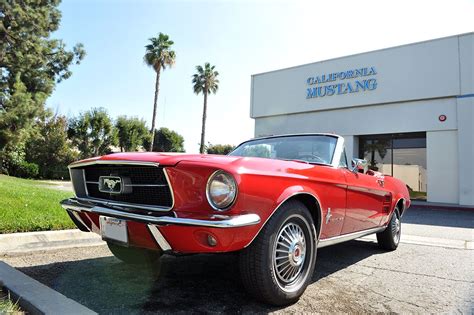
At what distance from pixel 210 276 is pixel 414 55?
16.0 m

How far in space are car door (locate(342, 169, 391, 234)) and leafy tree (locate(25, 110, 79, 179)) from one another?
85.5 feet

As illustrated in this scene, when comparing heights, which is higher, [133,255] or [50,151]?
[50,151]

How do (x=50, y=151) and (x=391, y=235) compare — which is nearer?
(x=391, y=235)

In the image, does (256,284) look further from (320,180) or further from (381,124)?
(381,124)

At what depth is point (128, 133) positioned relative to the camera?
34312mm

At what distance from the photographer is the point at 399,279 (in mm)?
3834

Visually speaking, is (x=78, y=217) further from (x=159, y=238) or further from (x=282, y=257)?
(x=282, y=257)

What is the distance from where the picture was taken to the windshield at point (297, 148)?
12.9 feet

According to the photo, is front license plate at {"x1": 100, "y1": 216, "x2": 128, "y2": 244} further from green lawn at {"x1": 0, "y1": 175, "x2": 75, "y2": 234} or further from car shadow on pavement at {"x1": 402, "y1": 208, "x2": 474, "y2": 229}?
car shadow on pavement at {"x1": 402, "y1": 208, "x2": 474, "y2": 229}

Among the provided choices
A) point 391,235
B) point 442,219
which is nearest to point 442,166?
point 442,219

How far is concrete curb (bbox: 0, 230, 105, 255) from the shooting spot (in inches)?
164

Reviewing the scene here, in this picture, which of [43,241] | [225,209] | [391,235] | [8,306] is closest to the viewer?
[8,306]

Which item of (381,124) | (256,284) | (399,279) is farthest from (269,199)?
(381,124)

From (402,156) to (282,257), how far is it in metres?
15.9
